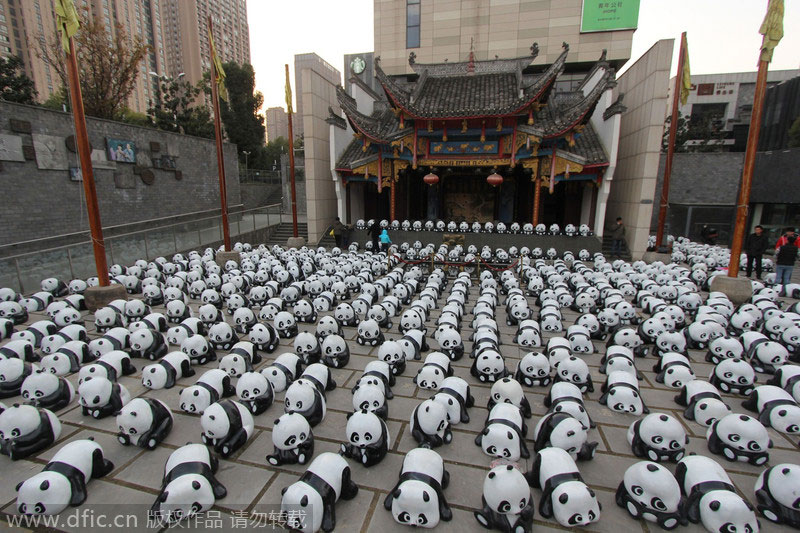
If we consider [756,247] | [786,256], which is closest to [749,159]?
[786,256]

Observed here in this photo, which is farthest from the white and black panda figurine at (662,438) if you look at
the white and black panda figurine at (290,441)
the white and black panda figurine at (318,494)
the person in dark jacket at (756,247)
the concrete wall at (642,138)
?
the concrete wall at (642,138)

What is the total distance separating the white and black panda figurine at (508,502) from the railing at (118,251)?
1362cm

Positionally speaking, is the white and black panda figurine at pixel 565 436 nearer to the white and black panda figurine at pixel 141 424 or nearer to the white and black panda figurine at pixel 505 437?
the white and black panda figurine at pixel 505 437

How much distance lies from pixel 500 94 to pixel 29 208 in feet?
63.4

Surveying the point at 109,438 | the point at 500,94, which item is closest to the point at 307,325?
the point at 109,438

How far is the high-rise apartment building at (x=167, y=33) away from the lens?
48.3m

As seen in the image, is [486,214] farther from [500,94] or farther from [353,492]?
[353,492]

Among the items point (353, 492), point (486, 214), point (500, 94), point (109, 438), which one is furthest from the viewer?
point (486, 214)

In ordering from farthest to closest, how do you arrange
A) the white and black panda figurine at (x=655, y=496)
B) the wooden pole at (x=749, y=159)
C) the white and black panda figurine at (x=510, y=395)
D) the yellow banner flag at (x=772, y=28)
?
the wooden pole at (x=749, y=159)
the yellow banner flag at (x=772, y=28)
the white and black panda figurine at (x=510, y=395)
the white and black panda figurine at (x=655, y=496)

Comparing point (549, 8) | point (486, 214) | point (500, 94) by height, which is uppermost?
point (549, 8)

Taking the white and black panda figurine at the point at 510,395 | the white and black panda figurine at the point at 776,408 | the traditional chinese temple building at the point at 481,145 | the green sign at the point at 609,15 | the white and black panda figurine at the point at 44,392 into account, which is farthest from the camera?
the green sign at the point at 609,15

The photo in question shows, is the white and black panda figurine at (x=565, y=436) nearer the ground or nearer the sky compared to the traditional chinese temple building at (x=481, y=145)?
nearer the ground

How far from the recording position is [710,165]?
77.0 feet

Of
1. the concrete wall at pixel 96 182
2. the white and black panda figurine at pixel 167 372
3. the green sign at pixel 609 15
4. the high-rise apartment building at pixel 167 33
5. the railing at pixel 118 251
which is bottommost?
the white and black panda figurine at pixel 167 372
